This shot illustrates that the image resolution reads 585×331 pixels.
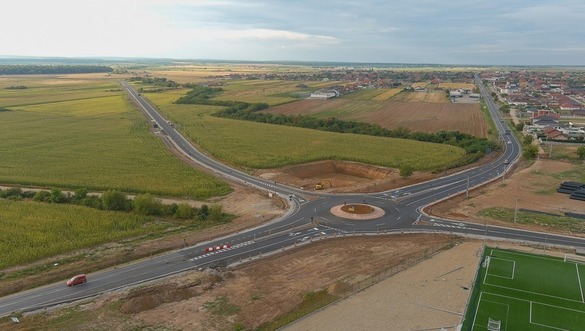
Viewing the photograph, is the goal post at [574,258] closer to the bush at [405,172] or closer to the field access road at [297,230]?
the field access road at [297,230]

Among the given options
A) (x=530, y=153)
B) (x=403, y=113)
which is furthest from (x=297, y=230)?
(x=403, y=113)

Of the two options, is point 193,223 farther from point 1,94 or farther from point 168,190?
point 1,94

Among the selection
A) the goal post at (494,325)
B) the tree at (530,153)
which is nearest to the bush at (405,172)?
the tree at (530,153)

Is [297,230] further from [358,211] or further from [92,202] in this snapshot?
[92,202]

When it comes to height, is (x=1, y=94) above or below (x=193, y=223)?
above

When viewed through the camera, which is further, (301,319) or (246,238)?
(246,238)

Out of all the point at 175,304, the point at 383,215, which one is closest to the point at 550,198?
the point at 383,215
